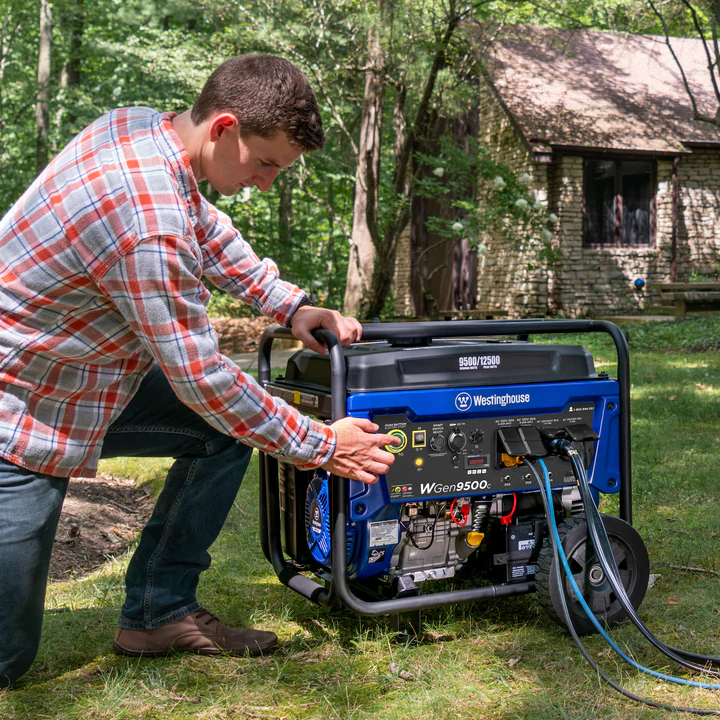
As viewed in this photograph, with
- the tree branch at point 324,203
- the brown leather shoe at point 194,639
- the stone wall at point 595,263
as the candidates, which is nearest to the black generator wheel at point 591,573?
the brown leather shoe at point 194,639

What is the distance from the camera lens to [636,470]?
467cm

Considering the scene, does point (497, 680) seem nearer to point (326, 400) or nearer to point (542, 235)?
point (326, 400)

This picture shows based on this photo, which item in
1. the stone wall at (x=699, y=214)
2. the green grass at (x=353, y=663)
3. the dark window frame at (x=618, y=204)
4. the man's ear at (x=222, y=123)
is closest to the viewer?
the man's ear at (x=222, y=123)

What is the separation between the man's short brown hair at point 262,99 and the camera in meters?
2.03

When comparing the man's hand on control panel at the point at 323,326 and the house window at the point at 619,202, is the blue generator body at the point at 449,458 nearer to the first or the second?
the man's hand on control panel at the point at 323,326

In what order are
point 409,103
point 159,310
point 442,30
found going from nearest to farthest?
point 159,310, point 442,30, point 409,103

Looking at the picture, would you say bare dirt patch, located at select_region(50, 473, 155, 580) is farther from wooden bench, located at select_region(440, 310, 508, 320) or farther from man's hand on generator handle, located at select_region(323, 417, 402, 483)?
wooden bench, located at select_region(440, 310, 508, 320)

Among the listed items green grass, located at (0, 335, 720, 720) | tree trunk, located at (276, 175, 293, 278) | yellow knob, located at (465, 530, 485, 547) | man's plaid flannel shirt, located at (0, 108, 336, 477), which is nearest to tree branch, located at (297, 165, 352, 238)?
tree trunk, located at (276, 175, 293, 278)

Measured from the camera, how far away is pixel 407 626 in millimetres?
2660

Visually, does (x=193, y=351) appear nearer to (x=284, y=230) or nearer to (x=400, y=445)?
(x=400, y=445)

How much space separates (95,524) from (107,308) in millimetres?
2218

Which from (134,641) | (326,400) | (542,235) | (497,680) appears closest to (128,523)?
(134,641)

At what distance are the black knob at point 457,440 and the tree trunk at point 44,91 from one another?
16.9m

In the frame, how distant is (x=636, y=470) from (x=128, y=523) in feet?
8.59
